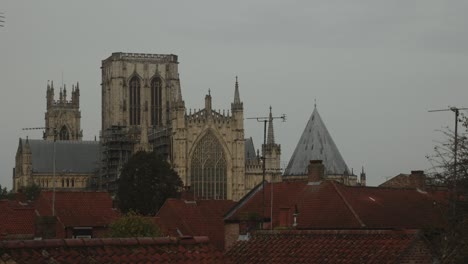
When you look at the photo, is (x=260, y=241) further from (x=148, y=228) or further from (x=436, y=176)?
(x=148, y=228)

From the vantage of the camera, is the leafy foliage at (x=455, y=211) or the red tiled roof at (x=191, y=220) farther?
the red tiled roof at (x=191, y=220)

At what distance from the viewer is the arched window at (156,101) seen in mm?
132375

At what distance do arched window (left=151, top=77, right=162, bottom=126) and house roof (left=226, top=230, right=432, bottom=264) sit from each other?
11248cm

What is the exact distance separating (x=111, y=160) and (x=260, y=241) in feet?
323

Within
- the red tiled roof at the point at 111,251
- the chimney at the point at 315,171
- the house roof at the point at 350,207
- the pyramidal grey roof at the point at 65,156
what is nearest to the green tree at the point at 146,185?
→ the pyramidal grey roof at the point at 65,156

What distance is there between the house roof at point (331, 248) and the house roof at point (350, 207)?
15654 millimetres

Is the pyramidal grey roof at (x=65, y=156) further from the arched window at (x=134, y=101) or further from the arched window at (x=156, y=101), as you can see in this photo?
the arched window at (x=156, y=101)

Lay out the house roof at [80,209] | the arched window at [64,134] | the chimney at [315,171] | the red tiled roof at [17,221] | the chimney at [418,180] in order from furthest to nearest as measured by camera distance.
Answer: the arched window at [64,134]
the house roof at [80,209]
the chimney at [418,180]
the red tiled roof at [17,221]
the chimney at [315,171]

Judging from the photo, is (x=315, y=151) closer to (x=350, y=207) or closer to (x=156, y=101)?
(x=156, y=101)

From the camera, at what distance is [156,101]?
133 meters

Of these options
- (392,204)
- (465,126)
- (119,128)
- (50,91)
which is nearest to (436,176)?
(465,126)

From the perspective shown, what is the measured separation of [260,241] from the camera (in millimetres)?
20312

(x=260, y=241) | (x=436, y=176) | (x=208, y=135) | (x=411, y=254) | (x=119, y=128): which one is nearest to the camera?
(x=411, y=254)

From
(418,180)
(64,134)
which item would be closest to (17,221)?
(418,180)
